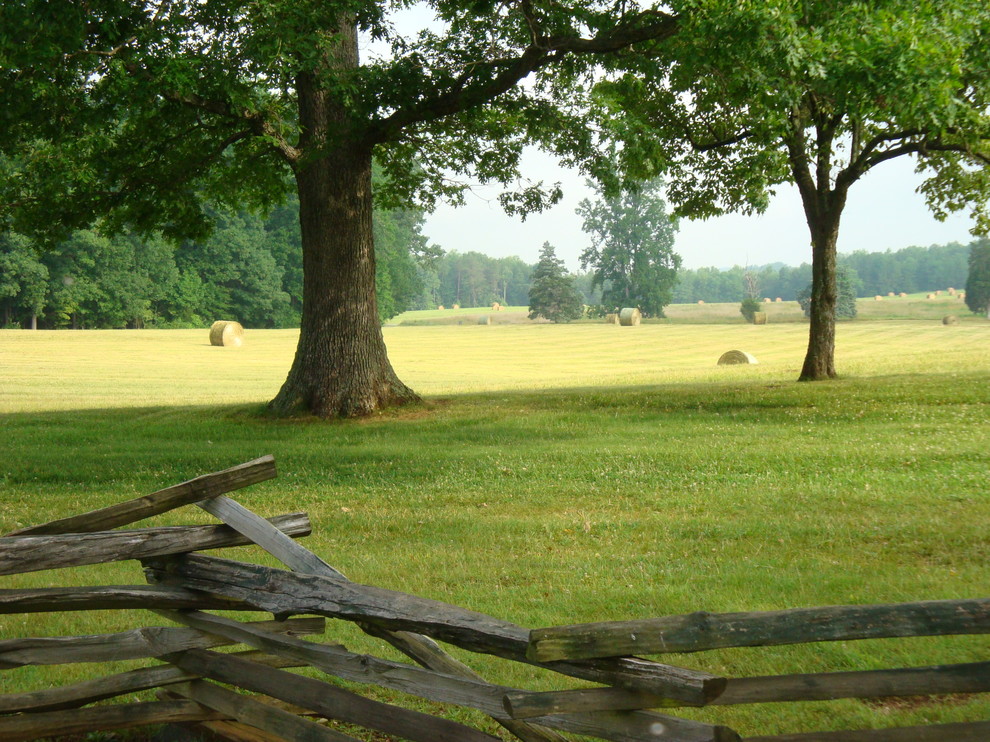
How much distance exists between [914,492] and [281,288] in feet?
246

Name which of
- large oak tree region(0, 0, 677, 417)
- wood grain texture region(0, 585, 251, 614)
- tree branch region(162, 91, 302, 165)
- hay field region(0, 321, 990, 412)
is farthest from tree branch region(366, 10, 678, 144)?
wood grain texture region(0, 585, 251, 614)

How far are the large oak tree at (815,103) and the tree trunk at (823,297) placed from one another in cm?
3

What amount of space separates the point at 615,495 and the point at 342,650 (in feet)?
24.0

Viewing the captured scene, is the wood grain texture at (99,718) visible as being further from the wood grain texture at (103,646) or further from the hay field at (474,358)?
the hay field at (474,358)

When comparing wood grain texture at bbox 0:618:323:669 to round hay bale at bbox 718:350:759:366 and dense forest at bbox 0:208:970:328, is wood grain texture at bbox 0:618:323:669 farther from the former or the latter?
dense forest at bbox 0:208:970:328

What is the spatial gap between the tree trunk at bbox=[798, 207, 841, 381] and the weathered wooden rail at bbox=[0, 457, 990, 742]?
21.5 meters

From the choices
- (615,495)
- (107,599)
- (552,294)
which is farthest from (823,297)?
(552,294)

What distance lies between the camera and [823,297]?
2428 cm

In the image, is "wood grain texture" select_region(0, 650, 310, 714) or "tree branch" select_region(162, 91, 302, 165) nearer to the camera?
"wood grain texture" select_region(0, 650, 310, 714)

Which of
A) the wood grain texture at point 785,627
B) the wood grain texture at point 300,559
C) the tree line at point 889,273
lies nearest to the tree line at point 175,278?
the tree line at point 889,273

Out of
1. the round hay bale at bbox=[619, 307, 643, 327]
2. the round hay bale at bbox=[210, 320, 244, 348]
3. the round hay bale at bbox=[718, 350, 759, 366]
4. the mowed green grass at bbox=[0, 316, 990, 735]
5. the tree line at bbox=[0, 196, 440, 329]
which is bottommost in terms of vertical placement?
the mowed green grass at bbox=[0, 316, 990, 735]

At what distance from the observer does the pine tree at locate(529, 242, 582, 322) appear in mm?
92250

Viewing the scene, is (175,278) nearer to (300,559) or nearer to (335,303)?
(335,303)

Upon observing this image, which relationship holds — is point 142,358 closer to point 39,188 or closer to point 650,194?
point 39,188
